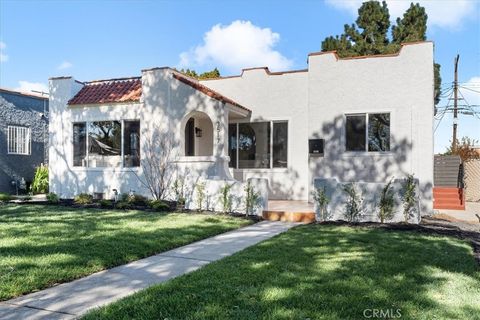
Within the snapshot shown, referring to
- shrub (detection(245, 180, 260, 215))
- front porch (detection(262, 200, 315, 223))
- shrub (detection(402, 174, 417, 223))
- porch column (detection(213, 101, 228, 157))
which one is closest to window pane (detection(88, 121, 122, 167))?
porch column (detection(213, 101, 228, 157))

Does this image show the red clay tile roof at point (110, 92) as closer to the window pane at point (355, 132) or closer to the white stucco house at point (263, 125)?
the white stucco house at point (263, 125)

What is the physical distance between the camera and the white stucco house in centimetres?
1234

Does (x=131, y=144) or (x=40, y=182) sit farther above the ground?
(x=131, y=144)

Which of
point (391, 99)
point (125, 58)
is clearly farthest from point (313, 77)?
point (125, 58)

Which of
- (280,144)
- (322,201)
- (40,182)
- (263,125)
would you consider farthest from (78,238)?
(40,182)

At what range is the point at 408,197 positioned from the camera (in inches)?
378

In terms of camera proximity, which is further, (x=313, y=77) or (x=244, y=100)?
Answer: (x=244, y=100)

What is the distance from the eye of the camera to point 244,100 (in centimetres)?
1492

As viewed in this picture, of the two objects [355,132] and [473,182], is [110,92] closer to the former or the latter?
[355,132]

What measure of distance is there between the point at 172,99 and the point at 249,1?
7.45 m

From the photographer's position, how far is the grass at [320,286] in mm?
3664

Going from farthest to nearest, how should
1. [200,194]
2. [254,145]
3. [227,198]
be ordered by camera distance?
[254,145]
[200,194]
[227,198]

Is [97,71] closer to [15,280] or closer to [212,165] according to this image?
[212,165]

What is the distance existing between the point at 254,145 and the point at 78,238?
8.80 metres
